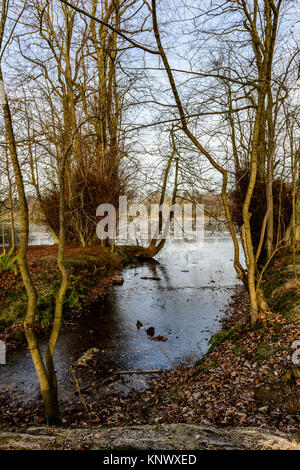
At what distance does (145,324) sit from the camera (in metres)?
8.98

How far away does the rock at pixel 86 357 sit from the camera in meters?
6.57

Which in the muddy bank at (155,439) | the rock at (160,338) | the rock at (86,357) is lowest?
the rock at (86,357)

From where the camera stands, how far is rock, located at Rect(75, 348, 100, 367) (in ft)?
21.6

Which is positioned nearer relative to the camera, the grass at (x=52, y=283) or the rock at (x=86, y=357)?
the rock at (x=86, y=357)

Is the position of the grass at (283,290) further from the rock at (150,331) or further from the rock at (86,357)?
the rock at (86,357)

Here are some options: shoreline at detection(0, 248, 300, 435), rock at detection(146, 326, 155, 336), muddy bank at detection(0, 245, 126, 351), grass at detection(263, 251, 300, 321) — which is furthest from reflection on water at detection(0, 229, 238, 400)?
grass at detection(263, 251, 300, 321)

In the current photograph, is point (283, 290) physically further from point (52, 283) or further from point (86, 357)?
point (52, 283)

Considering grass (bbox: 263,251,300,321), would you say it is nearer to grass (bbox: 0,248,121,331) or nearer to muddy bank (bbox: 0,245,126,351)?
muddy bank (bbox: 0,245,126,351)

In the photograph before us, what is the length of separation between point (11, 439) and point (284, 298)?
605cm

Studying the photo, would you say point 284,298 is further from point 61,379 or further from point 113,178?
point 113,178

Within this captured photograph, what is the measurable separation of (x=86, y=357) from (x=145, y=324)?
98.9 inches

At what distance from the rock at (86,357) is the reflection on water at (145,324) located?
18 cm

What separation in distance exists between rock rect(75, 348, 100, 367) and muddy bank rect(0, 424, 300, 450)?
3.04m

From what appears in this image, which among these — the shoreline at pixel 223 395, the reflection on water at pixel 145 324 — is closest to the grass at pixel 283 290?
the shoreline at pixel 223 395
